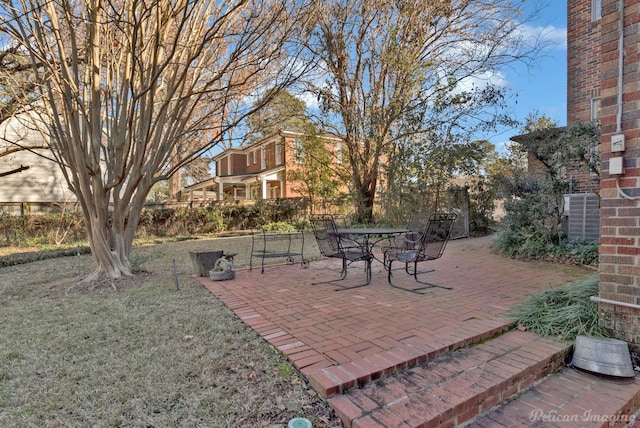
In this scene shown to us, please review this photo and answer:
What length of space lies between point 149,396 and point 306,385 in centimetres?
90

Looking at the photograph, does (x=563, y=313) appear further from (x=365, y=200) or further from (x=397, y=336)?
(x=365, y=200)

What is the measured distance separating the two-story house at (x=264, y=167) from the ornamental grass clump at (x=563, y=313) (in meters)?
9.76

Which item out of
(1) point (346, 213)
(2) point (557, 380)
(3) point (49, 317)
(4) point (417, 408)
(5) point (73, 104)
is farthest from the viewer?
(1) point (346, 213)

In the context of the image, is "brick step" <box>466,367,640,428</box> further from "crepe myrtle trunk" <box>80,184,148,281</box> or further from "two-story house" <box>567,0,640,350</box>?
"crepe myrtle trunk" <box>80,184,148,281</box>

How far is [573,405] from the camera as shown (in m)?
2.00

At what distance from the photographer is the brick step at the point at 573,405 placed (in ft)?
6.09

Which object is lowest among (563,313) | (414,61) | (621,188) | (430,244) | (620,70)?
(563,313)

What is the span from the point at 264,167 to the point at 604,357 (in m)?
18.6

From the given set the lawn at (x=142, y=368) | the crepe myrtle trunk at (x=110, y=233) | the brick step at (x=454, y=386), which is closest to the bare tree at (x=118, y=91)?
the crepe myrtle trunk at (x=110, y=233)

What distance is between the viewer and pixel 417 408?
1776 mm

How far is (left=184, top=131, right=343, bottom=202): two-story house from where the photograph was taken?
43.5 feet

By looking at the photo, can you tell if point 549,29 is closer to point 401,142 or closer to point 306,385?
point 401,142

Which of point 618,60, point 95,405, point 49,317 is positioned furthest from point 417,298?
point 49,317

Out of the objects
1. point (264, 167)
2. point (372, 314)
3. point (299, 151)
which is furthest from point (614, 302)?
point (264, 167)
